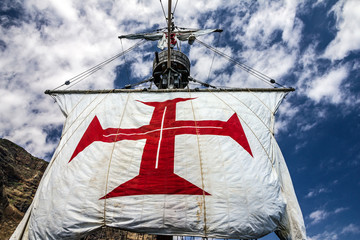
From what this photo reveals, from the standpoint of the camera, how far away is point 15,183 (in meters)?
26.0

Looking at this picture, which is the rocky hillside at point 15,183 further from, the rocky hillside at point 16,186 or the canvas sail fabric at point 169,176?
the canvas sail fabric at point 169,176

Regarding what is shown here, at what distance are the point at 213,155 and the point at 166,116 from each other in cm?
203

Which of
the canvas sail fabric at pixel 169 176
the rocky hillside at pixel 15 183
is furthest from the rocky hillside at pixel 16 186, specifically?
the canvas sail fabric at pixel 169 176

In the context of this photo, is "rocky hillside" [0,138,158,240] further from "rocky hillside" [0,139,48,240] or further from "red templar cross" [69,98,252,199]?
"red templar cross" [69,98,252,199]

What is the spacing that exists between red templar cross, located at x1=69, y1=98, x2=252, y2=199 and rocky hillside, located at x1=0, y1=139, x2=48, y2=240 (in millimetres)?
16807

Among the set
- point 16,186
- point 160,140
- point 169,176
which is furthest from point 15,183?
point 169,176

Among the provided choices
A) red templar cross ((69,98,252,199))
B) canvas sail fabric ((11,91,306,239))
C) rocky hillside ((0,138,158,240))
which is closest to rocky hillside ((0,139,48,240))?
rocky hillside ((0,138,158,240))

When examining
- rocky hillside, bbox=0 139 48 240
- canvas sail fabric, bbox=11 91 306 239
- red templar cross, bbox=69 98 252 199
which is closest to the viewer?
canvas sail fabric, bbox=11 91 306 239

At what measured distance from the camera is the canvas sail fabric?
4184 millimetres

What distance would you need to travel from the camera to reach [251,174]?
482 cm

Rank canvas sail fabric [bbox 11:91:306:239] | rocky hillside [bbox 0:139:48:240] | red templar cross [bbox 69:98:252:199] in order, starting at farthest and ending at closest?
rocky hillside [bbox 0:139:48:240] → red templar cross [bbox 69:98:252:199] → canvas sail fabric [bbox 11:91:306:239]

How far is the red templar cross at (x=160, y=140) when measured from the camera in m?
4.52

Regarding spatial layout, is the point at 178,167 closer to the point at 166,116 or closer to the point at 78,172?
the point at 166,116

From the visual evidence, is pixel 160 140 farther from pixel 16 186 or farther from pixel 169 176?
pixel 16 186
